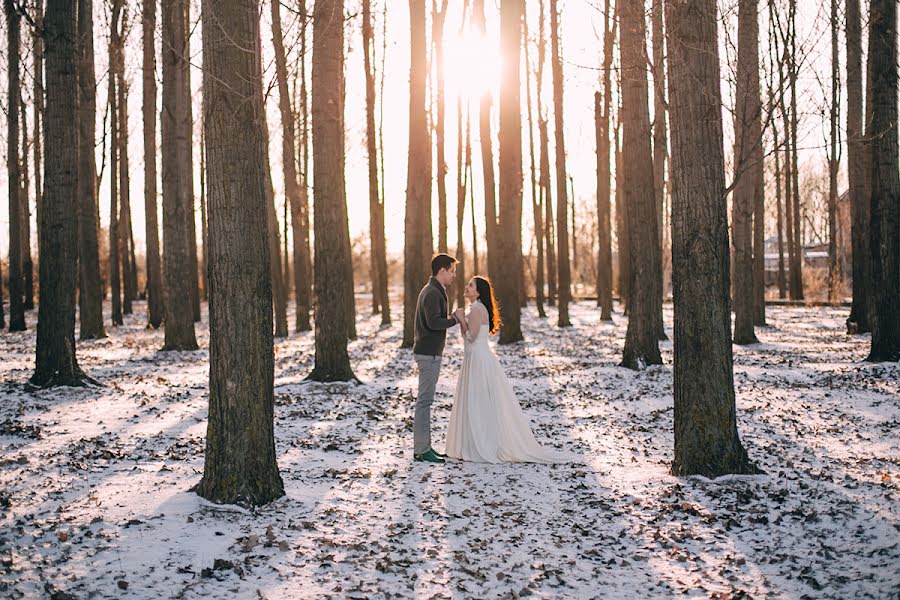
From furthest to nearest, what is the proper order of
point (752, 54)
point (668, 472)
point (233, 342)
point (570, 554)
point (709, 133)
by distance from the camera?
point (752, 54)
point (668, 472)
point (709, 133)
point (233, 342)
point (570, 554)

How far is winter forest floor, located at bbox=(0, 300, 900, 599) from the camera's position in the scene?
4258 mm

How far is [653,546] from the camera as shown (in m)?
4.91

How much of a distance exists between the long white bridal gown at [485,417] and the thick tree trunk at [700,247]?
168cm

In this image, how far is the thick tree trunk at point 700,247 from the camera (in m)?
5.95

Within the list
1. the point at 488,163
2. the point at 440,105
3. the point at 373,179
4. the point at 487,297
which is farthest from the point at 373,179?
the point at 487,297

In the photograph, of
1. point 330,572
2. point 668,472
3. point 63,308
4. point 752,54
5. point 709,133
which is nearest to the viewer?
point 330,572

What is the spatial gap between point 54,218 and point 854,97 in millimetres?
17837

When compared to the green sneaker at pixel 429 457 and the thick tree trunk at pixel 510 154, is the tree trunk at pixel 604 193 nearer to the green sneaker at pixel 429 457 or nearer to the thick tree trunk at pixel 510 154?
the thick tree trunk at pixel 510 154

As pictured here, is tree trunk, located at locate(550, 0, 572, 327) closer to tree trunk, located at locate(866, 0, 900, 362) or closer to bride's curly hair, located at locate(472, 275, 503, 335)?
tree trunk, located at locate(866, 0, 900, 362)

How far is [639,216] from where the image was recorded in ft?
46.0

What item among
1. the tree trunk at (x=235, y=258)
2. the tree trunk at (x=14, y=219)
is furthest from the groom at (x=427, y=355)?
the tree trunk at (x=14, y=219)

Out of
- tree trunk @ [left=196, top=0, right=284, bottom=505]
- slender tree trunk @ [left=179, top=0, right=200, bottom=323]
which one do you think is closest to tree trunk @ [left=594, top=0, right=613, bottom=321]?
slender tree trunk @ [left=179, top=0, right=200, bottom=323]

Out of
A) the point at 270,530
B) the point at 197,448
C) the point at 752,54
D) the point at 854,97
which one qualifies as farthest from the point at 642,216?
the point at 270,530

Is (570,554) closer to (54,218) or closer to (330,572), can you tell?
(330,572)
